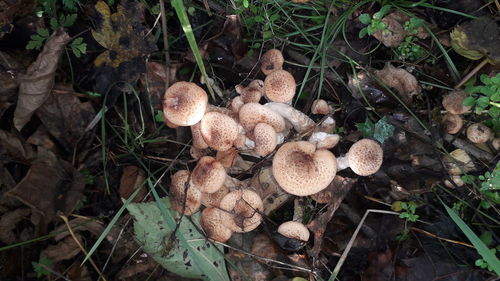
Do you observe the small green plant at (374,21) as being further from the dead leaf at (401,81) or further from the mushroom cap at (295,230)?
the mushroom cap at (295,230)

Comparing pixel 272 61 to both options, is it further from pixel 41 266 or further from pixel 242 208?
pixel 41 266

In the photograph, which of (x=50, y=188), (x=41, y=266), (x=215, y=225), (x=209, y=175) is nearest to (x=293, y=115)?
(x=209, y=175)

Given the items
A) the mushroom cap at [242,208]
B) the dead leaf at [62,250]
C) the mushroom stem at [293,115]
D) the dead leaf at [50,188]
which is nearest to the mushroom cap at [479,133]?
the mushroom stem at [293,115]

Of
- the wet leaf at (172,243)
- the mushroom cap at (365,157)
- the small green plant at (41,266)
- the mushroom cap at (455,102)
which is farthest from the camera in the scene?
the small green plant at (41,266)

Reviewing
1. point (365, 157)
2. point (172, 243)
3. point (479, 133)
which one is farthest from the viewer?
point (172, 243)

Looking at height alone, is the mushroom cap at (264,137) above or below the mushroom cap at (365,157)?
above

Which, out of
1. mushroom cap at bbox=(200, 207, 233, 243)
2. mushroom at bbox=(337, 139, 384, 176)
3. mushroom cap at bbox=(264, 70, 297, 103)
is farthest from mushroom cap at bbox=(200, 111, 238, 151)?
mushroom at bbox=(337, 139, 384, 176)
